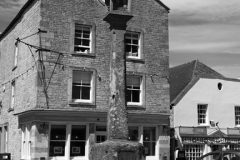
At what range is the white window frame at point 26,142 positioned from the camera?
19.2 m

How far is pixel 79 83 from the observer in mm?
19562

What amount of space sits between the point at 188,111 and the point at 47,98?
9751 mm

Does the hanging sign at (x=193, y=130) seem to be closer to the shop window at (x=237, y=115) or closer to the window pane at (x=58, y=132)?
the shop window at (x=237, y=115)

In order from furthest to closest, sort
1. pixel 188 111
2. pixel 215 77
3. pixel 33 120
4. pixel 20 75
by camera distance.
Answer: pixel 215 77, pixel 188 111, pixel 20 75, pixel 33 120

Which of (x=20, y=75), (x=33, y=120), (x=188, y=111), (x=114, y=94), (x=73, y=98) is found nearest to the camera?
(x=114, y=94)

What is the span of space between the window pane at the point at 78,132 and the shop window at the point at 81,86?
4.44 ft

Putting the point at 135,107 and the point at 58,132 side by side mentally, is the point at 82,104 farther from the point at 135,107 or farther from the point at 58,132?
the point at 135,107

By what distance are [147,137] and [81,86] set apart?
4677mm

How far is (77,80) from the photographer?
19547 millimetres

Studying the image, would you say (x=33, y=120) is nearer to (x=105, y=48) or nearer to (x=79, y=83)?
(x=79, y=83)

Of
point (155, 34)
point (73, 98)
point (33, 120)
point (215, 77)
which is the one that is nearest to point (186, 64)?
point (215, 77)

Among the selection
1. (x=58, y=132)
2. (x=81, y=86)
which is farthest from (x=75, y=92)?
(x=58, y=132)

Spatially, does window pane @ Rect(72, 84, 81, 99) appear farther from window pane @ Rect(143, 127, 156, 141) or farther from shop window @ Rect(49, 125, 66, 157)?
window pane @ Rect(143, 127, 156, 141)

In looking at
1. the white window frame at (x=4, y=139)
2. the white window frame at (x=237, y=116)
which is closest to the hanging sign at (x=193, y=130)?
the white window frame at (x=237, y=116)
